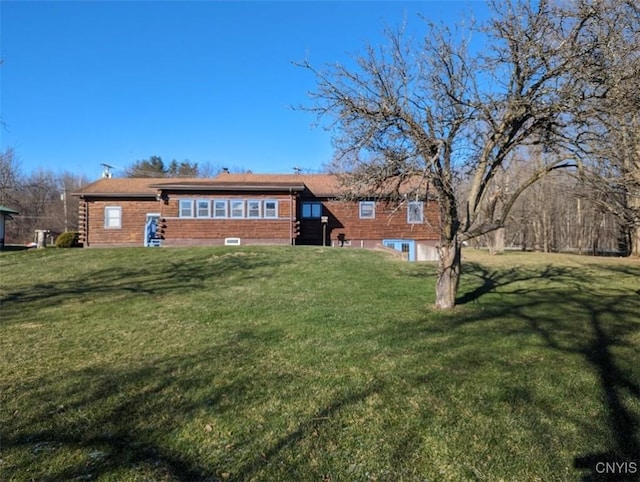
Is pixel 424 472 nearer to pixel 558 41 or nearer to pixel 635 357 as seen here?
pixel 635 357

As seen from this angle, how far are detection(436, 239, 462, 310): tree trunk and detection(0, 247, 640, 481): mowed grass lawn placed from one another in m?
0.51

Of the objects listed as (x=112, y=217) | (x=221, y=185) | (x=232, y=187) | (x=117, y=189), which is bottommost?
(x=112, y=217)

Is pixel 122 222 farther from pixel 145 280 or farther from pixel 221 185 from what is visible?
pixel 145 280

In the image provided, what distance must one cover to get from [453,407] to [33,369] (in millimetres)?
5056

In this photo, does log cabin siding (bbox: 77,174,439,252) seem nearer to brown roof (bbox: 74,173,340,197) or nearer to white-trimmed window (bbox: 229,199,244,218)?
brown roof (bbox: 74,173,340,197)

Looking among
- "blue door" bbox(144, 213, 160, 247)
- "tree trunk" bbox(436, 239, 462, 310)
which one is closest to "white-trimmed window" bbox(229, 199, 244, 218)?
"blue door" bbox(144, 213, 160, 247)

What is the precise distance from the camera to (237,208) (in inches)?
905

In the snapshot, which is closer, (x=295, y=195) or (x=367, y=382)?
(x=367, y=382)

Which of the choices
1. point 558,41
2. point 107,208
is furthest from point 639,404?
point 107,208

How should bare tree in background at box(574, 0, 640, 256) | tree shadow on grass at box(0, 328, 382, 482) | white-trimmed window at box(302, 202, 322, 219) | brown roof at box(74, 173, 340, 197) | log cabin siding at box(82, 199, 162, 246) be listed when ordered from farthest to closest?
log cabin siding at box(82, 199, 162, 246) < white-trimmed window at box(302, 202, 322, 219) < brown roof at box(74, 173, 340, 197) < bare tree in background at box(574, 0, 640, 256) < tree shadow on grass at box(0, 328, 382, 482)

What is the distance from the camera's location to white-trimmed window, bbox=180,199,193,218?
898 inches

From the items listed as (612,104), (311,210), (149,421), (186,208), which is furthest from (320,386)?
(311,210)

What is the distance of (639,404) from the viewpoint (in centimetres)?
406

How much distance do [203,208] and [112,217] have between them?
6.54 metres
